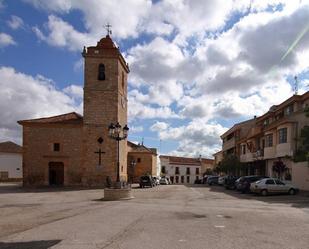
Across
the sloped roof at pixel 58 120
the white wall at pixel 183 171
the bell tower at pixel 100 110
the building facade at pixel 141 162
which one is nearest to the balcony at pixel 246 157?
the building facade at pixel 141 162

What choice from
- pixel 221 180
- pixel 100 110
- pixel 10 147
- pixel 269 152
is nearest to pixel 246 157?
pixel 221 180

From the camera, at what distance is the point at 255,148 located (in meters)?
56.6

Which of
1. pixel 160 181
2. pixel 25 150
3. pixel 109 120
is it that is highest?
pixel 109 120

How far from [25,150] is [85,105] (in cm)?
827

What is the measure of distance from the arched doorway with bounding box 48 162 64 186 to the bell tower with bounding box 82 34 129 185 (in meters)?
2.91

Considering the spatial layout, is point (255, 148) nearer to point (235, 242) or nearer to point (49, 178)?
point (49, 178)

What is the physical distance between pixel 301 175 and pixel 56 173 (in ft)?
87.0

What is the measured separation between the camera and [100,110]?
160 feet

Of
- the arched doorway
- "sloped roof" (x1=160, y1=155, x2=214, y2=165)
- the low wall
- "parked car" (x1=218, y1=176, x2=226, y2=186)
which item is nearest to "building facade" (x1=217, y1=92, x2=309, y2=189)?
the low wall

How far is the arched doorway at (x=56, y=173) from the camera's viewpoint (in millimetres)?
49344

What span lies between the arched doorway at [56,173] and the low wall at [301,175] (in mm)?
24963

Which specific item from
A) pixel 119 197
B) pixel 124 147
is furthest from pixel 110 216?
pixel 124 147

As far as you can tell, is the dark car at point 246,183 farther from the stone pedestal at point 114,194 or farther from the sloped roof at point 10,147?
the sloped roof at point 10,147

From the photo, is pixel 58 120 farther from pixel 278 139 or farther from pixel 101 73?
pixel 278 139
